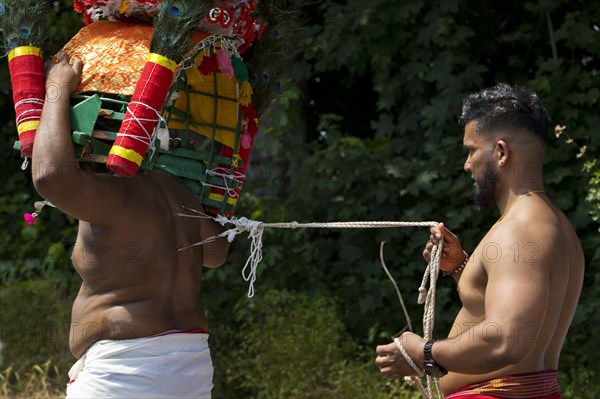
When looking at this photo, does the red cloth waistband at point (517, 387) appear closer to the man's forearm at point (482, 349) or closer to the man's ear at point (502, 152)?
the man's forearm at point (482, 349)

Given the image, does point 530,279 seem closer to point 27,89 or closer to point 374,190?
point 27,89

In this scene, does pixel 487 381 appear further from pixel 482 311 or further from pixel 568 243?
pixel 568 243

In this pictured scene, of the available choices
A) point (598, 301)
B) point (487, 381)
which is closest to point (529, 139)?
point (487, 381)

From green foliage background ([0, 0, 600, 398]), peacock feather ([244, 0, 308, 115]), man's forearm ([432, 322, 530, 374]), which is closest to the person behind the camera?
man's forearm ([432, 322, 530, 374])

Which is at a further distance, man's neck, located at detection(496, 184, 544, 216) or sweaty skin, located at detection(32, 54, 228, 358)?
man's neck, located at detection(496, 184, 544, 216)

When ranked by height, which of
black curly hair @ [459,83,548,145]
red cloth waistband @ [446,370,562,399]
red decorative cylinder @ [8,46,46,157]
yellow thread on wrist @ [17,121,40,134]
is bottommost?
red cloth waistband @ [446,370,562,399]

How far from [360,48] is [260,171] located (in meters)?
1.19

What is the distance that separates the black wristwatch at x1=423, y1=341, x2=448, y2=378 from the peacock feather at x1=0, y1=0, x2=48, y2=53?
5.22 ft

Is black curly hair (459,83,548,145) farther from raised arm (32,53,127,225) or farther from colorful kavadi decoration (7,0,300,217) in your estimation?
raised arm (32,53,127,225)

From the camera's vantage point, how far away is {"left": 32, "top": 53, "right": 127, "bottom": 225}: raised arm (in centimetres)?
273

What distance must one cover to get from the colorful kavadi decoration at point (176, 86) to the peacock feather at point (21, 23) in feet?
0.40

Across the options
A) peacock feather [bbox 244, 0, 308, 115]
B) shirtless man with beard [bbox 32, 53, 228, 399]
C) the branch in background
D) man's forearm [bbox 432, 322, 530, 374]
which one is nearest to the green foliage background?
the branch in background

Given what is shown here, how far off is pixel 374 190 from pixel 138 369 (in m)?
3.75

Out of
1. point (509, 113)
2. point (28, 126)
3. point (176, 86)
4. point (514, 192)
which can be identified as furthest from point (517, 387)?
point (28, 126)
